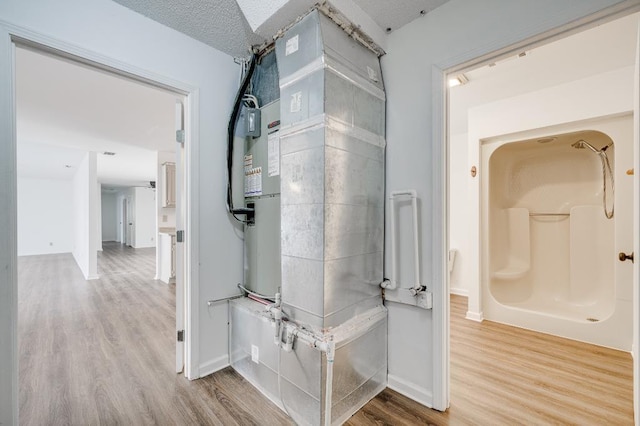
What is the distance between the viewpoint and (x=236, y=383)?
6.30 feet

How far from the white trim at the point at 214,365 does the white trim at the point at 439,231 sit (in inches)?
60.3

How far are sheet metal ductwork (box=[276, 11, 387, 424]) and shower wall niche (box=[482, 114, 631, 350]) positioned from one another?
7.05 feet

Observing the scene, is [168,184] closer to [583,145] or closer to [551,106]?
[551,106]

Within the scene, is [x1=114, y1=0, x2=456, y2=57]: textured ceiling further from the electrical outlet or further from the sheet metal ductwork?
the electrical outlet

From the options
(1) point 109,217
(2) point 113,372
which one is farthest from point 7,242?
(1) point 109,217

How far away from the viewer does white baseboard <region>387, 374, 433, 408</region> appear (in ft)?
5.49

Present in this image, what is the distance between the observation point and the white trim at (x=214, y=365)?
2002mm

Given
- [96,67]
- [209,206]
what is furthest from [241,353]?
[96,67]

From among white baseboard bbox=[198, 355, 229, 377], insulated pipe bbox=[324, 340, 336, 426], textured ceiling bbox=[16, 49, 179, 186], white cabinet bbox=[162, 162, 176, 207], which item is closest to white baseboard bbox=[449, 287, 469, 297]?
Answer: insulated pipe bbox=[324, 340, 336, 426]

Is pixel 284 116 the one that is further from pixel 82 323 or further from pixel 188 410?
pixel 82 323

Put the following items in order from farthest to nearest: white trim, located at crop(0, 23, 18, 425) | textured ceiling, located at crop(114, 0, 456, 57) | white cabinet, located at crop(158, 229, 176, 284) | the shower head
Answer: white cabinet, located at crop(158, 229, 176, 284)
the shower head
textured ceiling, located at crop(114, 0, 456, 57)
white trim, located at crop(0, 23, 18, 425)

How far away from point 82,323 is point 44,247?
8204 mm

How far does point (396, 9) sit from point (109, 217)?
49.9 ft

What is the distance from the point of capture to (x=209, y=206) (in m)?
2.05
